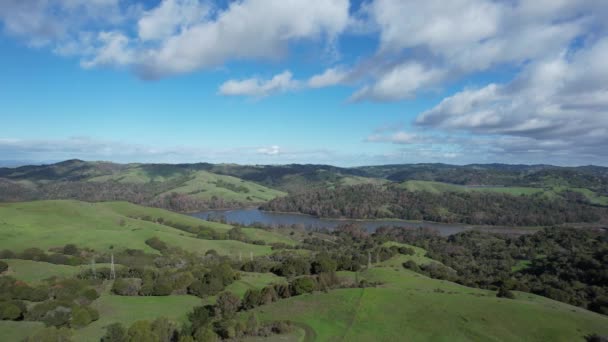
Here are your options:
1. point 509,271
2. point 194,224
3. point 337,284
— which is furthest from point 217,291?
point 194,224

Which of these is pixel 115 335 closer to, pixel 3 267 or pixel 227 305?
pixel 227 305

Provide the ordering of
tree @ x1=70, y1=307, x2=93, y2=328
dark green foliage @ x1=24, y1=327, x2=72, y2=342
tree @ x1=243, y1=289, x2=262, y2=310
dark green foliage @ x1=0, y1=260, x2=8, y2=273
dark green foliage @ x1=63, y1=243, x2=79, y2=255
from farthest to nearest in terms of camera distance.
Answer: dark green foliage @ x1=63, y1=243, x2=79, y2=255 < dark green foliage @ x1=0, y1=260, x2=8, y2=273 < tree @ x1=243, y1=289, x2=262, y2=310 < tree @ x1=70, y1=307, x2=93, y2=328 < dark green foliage @ x1=24, y1=327, x2=72, y2=342

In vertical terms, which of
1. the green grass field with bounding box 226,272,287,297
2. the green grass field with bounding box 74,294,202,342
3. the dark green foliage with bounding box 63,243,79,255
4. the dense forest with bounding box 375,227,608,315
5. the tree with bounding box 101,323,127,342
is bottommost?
the dense forest with bounding box 375,227,608,315

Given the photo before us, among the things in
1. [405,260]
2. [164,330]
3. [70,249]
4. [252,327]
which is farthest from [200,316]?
[405,260]

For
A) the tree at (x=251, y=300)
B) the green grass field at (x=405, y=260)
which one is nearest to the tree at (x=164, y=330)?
the tree at (x=251, y=300)

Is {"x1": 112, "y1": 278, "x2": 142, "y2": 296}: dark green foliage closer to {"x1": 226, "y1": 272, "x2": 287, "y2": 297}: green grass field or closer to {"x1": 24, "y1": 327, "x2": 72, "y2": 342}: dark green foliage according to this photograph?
{"x1": 226, "y1": 272, "x2": 287, "y2": 297}: green grass field

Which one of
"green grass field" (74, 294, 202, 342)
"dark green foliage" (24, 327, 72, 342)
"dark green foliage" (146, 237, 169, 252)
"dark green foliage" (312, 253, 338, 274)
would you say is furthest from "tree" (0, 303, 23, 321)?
"dark green foliage" (146, 237, 169, 252)

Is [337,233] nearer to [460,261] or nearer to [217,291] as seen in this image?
[460,261]

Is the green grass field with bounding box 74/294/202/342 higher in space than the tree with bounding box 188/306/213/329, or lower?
lower
